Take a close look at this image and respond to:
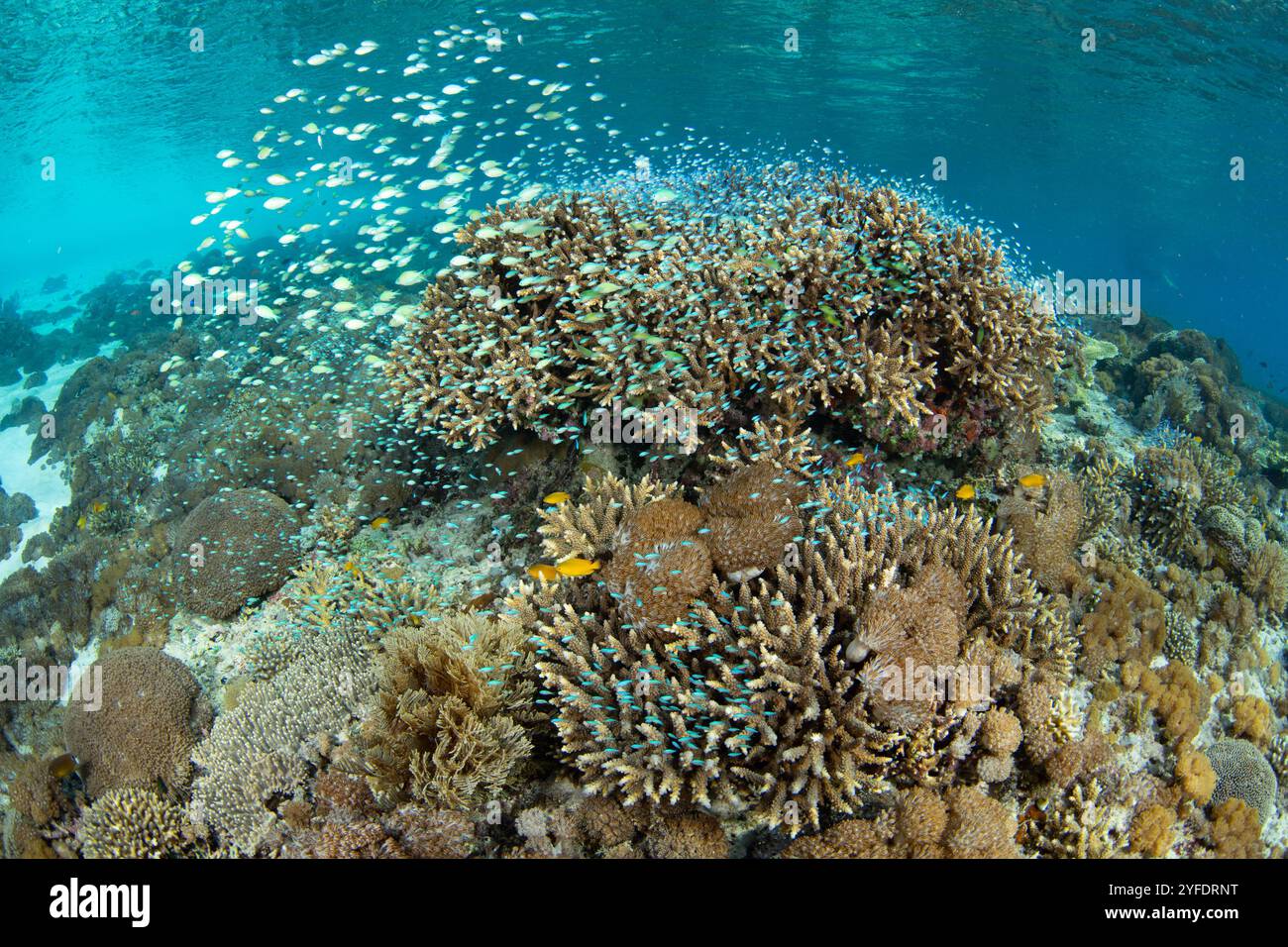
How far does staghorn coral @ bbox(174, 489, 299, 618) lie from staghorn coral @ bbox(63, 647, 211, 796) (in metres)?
1.16

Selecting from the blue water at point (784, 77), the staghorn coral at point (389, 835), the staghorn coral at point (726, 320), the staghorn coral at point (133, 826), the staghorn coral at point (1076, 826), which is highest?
the blue water at point (784, 77)

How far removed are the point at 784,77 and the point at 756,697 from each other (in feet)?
147

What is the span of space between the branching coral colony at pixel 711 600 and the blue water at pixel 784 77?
5733mm

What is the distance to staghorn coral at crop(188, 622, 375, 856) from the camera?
5074 millimetres

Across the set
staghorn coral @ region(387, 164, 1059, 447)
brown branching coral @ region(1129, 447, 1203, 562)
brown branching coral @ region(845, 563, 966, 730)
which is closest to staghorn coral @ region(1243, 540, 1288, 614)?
brown branching coral @ region(1129, 447, 1203, 562)

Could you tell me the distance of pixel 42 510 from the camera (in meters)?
15.2

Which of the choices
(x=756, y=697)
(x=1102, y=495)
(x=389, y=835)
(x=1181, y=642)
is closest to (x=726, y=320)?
(x=756, y=697)

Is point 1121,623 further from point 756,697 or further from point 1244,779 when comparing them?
point 756,697

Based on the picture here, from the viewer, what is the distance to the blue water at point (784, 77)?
1036 inches

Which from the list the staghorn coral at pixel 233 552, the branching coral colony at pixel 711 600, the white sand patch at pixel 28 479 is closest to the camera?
the branching coral colony at pixel 711 600

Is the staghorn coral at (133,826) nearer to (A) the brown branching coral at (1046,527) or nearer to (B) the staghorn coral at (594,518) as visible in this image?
(B) the staghorn coral at (594,518)

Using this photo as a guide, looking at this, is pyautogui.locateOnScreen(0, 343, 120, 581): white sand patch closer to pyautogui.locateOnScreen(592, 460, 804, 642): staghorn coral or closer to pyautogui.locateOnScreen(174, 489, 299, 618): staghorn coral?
pyautogui.locateOnScreen(174, 489, 299, 618): staghorn coral

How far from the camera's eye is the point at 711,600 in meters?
4.65

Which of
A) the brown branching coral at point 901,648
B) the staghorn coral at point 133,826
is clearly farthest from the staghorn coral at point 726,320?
the staghorn coral at point 133,826
